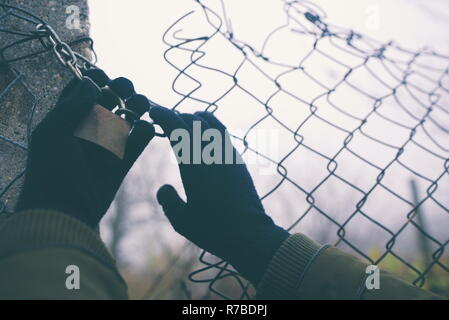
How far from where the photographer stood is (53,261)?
2.40 feet

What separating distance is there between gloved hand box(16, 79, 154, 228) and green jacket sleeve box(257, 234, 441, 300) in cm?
45

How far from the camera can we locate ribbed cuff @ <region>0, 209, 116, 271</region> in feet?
2.47

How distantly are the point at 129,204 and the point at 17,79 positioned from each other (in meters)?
16.7

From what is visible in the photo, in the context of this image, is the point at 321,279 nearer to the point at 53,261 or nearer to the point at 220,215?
the point at 220,215

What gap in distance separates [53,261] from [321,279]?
0.60 meters

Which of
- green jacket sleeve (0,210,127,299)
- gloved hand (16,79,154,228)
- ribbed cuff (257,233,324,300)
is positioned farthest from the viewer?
ribbed cuff (257,233,324,300)

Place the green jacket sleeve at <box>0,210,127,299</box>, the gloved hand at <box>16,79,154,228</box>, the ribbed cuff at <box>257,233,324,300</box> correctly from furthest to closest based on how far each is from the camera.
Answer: the ribbed cuff at <box>257,233,324,300</box> < the gloved hand at <box>16,79,154,228</box> < the green jacket sleeve at <box>0,210,127,299</box>

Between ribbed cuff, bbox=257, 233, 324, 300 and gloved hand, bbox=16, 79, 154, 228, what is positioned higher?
gloved hand, bbox=16, 79, 154, 228

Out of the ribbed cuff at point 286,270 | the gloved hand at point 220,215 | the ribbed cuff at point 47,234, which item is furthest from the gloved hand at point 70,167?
the ribbed cuff at point 286,270

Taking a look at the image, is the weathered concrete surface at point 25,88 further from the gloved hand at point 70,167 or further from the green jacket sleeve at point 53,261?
the green jacket sleeve at point 53,261

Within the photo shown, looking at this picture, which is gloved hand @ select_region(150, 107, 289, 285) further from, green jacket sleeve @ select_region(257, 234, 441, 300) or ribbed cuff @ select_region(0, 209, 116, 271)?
ribbed cuff @ select_region(0, 209, 116, 271)
